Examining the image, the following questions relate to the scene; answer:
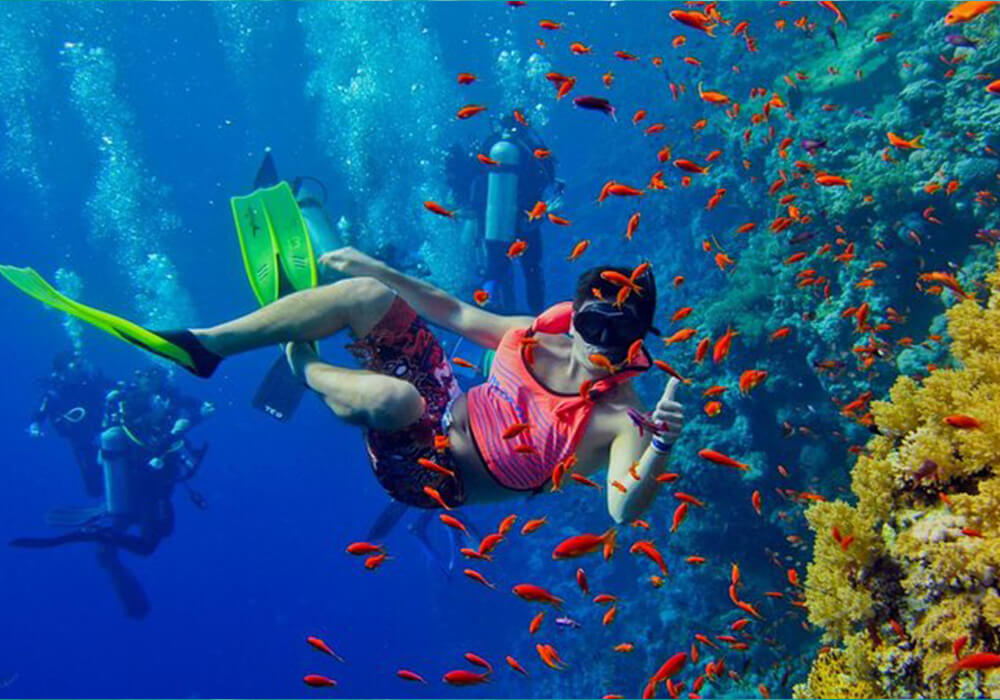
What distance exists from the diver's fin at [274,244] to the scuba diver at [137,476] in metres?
8.95

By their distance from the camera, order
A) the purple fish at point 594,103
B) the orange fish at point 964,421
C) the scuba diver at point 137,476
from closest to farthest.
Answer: the orange fish at point 964,421 < the purple fish at point 594,103 < the scuba diver at point 137,476

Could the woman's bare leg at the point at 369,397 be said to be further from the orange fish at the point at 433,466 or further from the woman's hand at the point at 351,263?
the woman's hand at the point at 351,263

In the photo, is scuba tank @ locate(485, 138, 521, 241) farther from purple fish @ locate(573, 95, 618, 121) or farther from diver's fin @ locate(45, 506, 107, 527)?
diver's fin @ locate(45, 506, 107, 527)

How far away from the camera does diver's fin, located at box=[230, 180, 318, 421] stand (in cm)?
412

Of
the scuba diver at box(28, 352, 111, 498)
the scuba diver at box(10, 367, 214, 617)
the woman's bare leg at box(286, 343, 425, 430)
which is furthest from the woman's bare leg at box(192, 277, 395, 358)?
the scuba diver at box(28, 352, 111, 498)

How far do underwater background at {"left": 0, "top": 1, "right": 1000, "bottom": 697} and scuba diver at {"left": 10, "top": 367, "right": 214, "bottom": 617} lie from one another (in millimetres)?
1751

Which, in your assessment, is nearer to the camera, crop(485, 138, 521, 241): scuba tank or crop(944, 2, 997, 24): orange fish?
crop(944, 2, 997, 24): orange fish

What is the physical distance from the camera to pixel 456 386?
152 inches

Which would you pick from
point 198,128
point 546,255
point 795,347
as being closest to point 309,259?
point 795,347

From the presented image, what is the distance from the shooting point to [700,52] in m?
23.1

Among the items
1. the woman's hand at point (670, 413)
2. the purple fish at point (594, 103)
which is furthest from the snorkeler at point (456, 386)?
the purple fish at point (594, 103)

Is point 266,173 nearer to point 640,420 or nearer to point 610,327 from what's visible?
point 610,327

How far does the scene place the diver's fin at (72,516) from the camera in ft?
40.0

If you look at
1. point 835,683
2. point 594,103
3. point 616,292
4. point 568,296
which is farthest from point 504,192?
point 568,296
